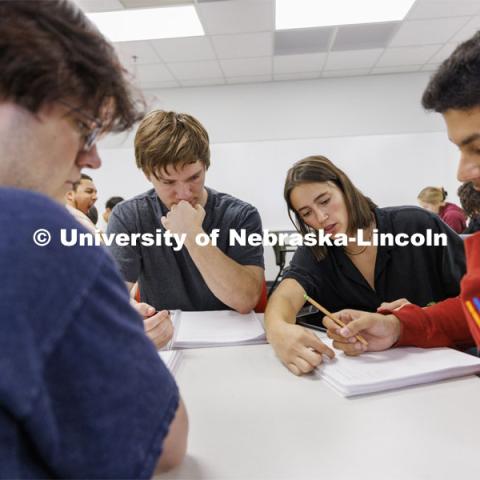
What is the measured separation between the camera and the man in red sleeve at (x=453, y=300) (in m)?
0.67

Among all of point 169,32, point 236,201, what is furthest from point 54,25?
point 169,32

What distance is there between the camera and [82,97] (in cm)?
46

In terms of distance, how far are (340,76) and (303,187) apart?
4.24m

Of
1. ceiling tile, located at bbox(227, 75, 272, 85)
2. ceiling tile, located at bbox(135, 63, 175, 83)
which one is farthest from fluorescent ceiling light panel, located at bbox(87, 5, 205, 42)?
ceiling tile, located at bbox(227, 75, 272, 85)

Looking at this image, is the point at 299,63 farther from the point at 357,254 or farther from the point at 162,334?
the point at 162,334

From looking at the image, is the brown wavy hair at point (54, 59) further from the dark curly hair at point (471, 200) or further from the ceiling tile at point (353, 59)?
the ceiling tile at point (353, 59)

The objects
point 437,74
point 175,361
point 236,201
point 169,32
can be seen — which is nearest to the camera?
point 437,74

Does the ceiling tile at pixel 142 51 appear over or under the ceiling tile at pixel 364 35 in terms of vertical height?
under

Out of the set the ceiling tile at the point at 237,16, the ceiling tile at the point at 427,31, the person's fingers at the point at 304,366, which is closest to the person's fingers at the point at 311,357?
the person's fingers at the point at 304,366

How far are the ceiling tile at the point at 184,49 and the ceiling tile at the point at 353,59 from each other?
54.7 inches

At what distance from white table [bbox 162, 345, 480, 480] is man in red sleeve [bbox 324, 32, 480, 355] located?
0.15 meters

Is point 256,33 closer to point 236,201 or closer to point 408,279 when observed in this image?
point 236,201

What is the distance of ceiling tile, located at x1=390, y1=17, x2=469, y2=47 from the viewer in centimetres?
373

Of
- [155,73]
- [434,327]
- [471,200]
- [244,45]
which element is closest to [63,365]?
[434,327]
